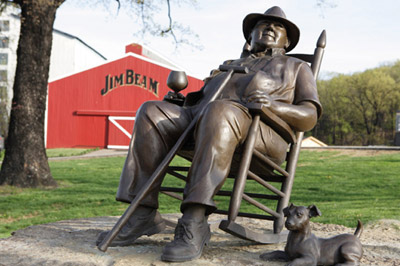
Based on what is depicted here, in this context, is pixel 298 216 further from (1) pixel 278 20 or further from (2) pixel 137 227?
(1) pixel 278 20

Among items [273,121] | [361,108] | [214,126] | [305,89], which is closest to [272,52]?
[305,89]

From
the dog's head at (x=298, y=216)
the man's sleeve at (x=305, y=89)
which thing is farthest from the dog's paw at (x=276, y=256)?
the man's sleeve at (x=305, y=89)

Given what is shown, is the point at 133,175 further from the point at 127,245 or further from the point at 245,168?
the point at 245,168

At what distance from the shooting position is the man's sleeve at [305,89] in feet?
11.0

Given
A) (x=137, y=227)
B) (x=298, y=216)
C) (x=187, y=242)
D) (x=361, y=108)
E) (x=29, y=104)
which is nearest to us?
(x=298, y=216)

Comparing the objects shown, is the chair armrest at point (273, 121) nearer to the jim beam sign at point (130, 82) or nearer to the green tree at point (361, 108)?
the jim beam sign at point (130, 82)

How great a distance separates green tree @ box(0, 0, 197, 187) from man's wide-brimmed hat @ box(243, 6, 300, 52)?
5.91 metres

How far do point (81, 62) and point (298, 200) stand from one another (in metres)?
28.2

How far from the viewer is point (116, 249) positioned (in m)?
2.94

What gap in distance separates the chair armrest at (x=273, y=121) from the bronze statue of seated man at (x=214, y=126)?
0.11ft

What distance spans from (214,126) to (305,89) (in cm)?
98

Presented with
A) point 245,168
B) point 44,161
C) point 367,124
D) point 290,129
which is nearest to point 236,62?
point 290,129

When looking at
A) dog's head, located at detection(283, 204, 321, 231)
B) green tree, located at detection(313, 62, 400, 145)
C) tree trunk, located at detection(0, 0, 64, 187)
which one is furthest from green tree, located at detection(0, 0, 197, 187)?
green tree, located at detection(313, 62, 400, 145)

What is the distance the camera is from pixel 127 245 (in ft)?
9.97
